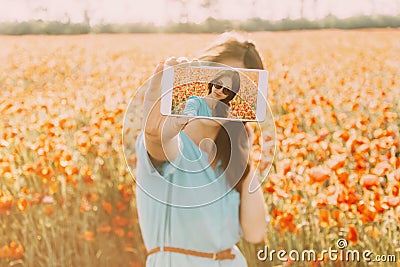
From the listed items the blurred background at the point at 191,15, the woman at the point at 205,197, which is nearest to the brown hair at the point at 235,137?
the woman at the point at 205,197

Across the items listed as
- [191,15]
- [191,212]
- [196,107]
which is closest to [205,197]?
[191,212]

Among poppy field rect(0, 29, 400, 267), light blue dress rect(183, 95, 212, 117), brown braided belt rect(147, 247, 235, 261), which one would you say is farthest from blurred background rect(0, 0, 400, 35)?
brown braided belt rect(147, 247, 235, 261)

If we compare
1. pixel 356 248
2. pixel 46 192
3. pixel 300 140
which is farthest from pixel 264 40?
pixel 46 192

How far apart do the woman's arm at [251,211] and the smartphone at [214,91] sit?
154 mm

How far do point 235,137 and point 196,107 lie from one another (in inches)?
4.4

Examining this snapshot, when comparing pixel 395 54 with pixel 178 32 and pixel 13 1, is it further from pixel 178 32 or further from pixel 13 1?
pixel 13 1

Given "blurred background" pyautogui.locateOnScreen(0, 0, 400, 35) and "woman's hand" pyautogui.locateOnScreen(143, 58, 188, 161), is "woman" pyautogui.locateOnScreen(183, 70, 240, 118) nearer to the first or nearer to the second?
"woman's hand" pyautogui.locateOnScreen(143, 58, 188, 161)

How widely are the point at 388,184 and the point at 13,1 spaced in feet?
3.42

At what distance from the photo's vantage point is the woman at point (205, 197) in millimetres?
1233

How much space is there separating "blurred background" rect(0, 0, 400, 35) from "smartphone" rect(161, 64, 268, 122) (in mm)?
287

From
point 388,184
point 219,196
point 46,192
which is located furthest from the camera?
point 46,192

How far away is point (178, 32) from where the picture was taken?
1.50m

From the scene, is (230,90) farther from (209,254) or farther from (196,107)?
(209,254)

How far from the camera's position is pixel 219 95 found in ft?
3.99
